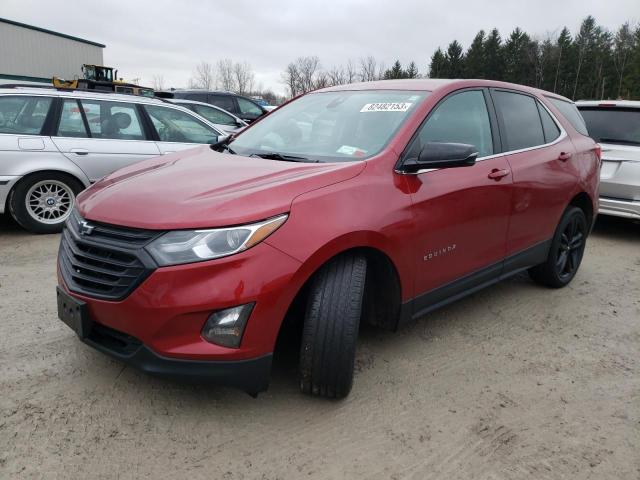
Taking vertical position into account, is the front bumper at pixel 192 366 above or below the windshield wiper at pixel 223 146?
below

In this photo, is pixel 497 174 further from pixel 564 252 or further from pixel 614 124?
pixel 614 124

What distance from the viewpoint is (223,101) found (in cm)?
1395

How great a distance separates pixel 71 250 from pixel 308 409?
1411mm

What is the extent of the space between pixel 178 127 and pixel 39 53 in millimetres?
41241

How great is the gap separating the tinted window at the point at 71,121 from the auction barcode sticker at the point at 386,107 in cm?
397

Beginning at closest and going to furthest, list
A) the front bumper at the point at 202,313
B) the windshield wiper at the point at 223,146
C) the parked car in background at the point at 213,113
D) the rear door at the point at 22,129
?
the front bumper at the point at 202,313, the windshield wiper at the point at 223,146, the rear door at the point at 22,129, the parked car in background at the point at 213,113

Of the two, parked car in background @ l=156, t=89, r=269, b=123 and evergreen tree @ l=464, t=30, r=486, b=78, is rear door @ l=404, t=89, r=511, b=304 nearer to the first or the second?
parked car in background @ l=156, t=89, r=269, b=123

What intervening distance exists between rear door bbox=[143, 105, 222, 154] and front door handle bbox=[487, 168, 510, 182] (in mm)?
4007

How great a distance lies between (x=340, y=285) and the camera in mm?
2400

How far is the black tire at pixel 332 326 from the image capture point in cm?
236

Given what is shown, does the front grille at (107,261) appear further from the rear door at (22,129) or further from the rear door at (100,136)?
the rear door at (100,136)

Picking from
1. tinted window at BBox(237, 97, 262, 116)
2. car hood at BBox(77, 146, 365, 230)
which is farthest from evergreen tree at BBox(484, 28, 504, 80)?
car hood at BBox(77, 146, 365, 230)

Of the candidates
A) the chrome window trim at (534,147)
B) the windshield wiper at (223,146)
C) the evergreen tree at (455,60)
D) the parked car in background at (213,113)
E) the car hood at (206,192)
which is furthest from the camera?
the evergreen tree at (455,60)

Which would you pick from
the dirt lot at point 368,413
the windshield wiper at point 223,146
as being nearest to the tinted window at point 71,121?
the dirt lot at point 368,413
